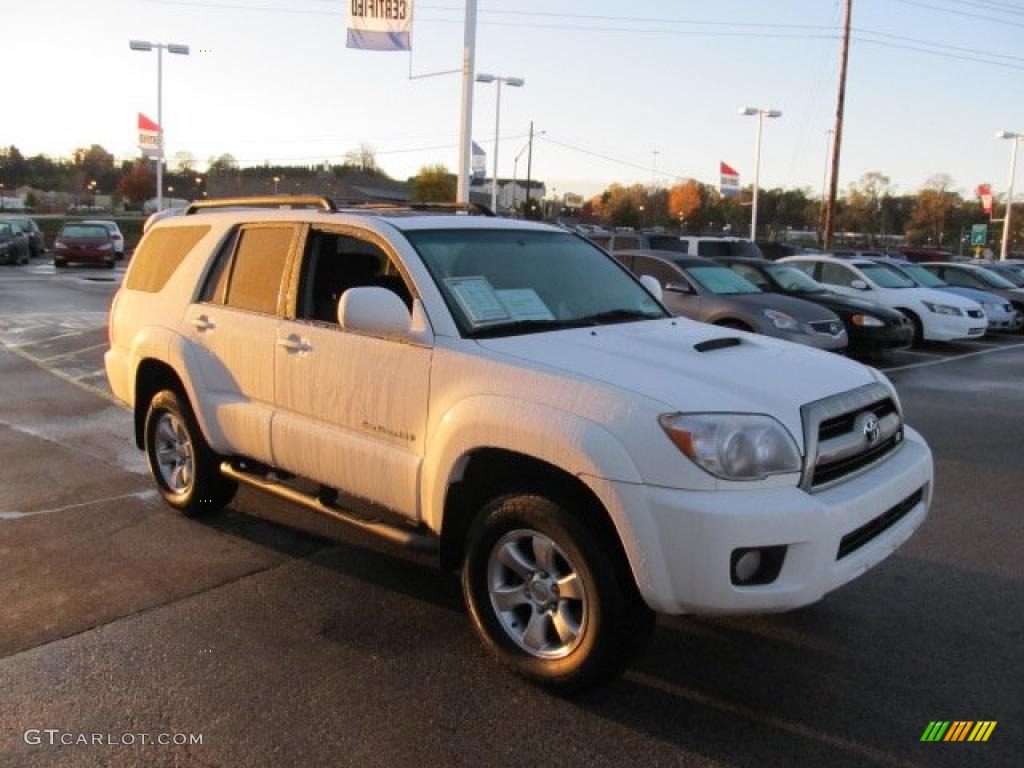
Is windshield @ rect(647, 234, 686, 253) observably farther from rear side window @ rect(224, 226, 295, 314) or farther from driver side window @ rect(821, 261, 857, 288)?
rear side window @ rect(224, 226, 295, 314)

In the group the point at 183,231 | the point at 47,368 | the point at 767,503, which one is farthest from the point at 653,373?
the point at 47,368

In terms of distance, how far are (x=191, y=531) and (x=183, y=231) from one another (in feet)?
6.23

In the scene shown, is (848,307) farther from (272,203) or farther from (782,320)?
(272,203)

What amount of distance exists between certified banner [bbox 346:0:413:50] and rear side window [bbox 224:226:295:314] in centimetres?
978

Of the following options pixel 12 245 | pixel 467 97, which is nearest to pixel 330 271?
pixel 467 97

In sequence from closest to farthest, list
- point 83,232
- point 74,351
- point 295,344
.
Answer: point 295,344, point 74,351, point 83,232

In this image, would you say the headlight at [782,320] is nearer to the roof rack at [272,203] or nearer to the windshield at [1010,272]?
the roof rack at [272,203]

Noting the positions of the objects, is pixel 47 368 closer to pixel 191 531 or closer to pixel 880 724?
pixel 191 531

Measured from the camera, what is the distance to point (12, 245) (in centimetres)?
3072

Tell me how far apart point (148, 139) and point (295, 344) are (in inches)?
1274

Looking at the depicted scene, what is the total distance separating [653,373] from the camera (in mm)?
3469

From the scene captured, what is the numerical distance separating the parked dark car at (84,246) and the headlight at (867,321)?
80.8 ft

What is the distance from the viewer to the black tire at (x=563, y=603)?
10.9 feet

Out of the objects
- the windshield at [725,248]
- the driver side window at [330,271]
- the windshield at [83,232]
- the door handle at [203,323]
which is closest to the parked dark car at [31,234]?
the windshield at [83,232]
